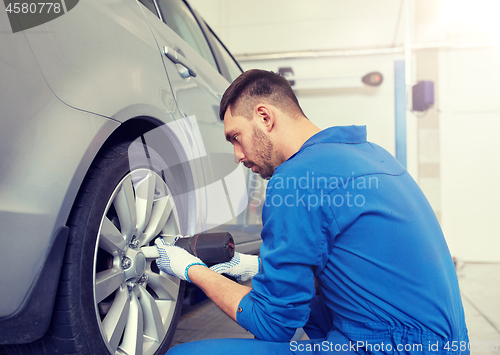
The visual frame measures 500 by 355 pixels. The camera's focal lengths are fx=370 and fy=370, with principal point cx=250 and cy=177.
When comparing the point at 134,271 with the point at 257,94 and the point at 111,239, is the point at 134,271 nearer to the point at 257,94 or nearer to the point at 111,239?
the point at 111,239

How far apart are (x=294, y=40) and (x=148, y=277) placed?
15.4ft

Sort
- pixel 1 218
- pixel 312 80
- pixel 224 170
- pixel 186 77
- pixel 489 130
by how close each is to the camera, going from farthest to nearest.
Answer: pixel 312 80, pixel 489 130, pixel 224 170, pixel 186 77, pixel 1 218

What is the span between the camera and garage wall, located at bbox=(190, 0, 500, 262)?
4660 mm

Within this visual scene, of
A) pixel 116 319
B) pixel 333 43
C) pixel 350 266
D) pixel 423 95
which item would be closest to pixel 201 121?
pixel 116 319

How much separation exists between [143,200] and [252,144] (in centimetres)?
37

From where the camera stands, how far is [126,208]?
995 millimetres

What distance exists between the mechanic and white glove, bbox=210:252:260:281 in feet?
1.11

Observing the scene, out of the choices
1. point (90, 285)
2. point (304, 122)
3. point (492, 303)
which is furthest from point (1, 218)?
point (492, 303)

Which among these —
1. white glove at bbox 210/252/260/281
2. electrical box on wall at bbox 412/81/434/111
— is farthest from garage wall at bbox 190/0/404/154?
white glove at bbox 210/252/260/281

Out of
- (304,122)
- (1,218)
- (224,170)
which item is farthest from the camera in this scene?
(224,170)

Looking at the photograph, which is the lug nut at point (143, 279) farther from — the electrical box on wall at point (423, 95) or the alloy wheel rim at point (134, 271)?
the electrical box on wall at point (423, 95)

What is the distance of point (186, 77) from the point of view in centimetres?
133

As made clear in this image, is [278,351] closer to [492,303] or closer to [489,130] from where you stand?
[492,303]

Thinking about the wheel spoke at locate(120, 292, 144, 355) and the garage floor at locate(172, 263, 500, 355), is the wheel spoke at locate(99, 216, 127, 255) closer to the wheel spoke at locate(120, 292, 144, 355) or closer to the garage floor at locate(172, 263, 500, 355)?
the wheel spoke at locate(120, 292, 144, 355)
